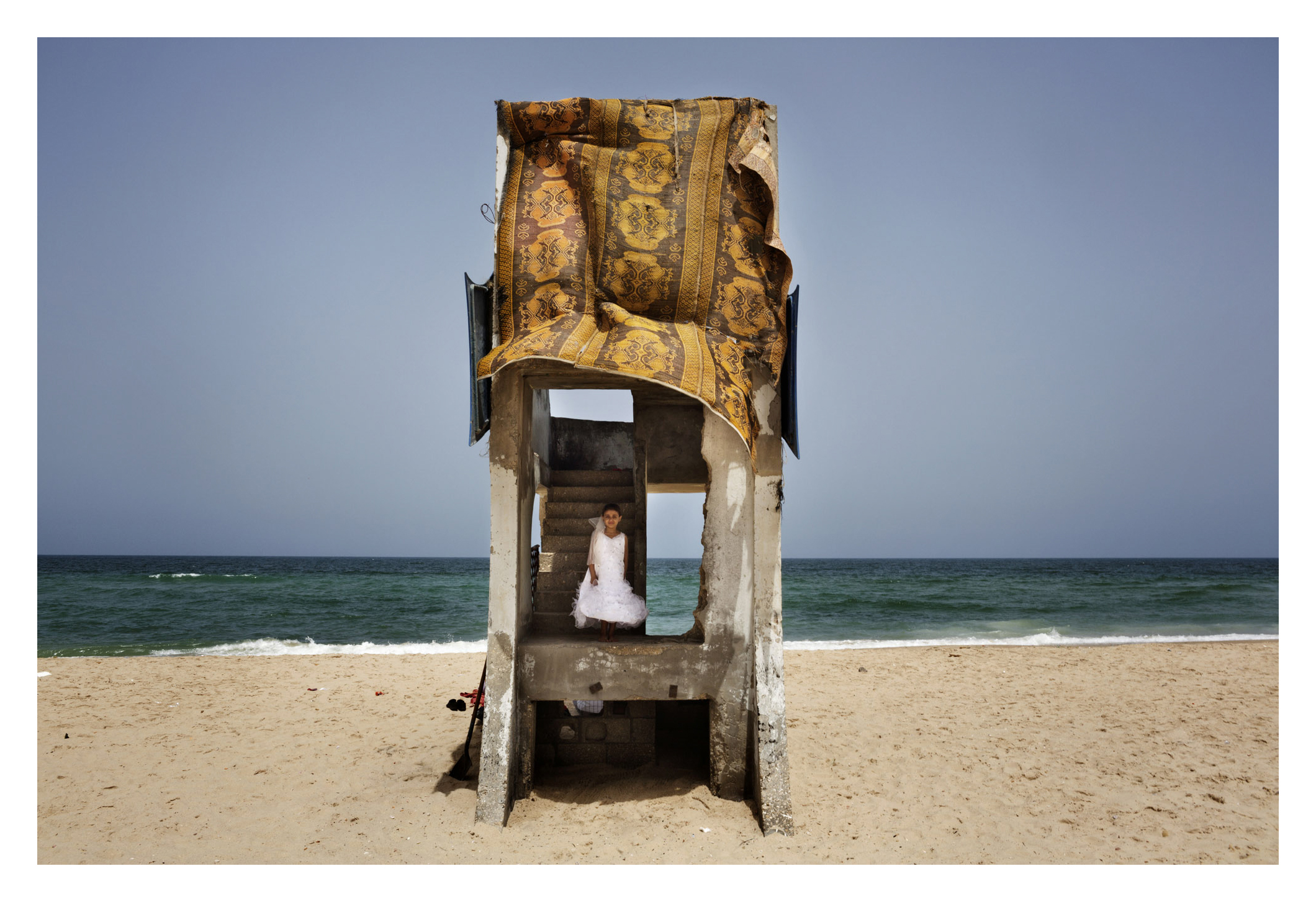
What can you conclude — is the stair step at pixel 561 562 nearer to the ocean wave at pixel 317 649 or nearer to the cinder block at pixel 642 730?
the cinder block at pixel 642 730

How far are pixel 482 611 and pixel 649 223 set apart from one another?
77.4 feet

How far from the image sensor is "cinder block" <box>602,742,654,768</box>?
20.9ft

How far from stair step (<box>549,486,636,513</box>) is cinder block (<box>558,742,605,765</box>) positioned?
218cm

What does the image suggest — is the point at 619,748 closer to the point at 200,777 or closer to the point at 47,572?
the point at 200,777

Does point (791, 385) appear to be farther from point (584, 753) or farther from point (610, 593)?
point (584, 753)

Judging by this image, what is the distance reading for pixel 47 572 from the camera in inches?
1508

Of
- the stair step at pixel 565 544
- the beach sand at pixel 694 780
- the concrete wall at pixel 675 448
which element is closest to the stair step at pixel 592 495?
the stair step at pixel 565 544

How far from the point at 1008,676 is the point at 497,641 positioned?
973cm

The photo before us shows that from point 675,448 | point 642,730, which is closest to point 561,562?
point 642,730

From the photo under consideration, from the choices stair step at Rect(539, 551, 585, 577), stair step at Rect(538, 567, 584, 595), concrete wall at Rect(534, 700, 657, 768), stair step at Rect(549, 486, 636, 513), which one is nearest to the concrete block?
concrete wall at Rect(534, 700, 657, 768)

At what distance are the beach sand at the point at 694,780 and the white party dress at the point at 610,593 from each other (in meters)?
1.33

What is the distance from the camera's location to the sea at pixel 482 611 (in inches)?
699

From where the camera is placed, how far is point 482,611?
26938 mm

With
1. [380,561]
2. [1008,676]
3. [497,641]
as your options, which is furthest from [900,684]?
[380,561]
